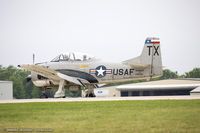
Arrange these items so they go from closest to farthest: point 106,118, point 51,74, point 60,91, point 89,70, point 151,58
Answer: point 106,118
point 151,58
point 60,91
point 89,70
point 51,74

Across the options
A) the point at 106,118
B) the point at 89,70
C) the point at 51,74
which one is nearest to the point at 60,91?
the point at 51,74

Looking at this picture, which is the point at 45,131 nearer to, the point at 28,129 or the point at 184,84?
the point at 28,129

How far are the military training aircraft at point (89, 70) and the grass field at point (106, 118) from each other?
14570mm

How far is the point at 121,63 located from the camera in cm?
4456

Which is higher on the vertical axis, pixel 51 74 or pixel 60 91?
pixel 51 74

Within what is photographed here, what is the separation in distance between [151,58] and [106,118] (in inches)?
836

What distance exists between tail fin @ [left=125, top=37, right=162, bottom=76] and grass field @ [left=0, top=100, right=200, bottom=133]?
14.6m

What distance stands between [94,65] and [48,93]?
5.62 m

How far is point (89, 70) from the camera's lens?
147ft

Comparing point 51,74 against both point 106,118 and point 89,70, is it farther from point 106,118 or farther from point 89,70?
point 106,118

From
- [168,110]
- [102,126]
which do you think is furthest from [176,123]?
[168,110]

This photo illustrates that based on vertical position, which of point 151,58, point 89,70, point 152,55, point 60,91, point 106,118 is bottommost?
point 106,118

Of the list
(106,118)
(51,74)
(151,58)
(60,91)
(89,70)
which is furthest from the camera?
(51,74)

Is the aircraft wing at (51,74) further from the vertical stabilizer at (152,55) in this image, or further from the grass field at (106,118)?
the grass field at (106,118)
